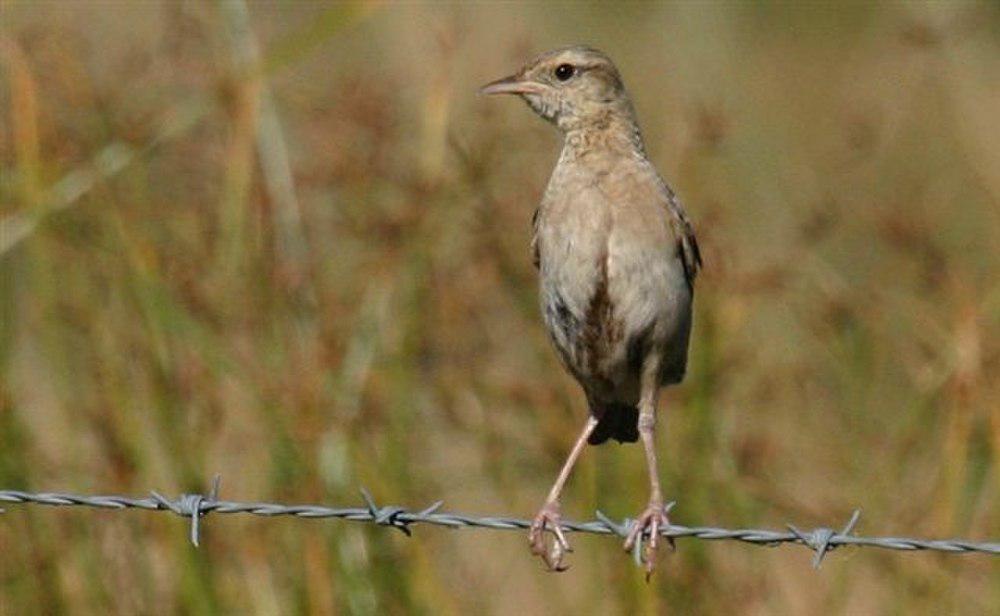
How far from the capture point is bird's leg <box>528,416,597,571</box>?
8125mm

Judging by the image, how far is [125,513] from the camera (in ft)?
29.1

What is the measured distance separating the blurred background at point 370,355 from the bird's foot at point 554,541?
12.3 inches

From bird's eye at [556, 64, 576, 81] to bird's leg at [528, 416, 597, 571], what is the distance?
1.27 metres

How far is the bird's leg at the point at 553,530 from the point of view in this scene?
8.12 m

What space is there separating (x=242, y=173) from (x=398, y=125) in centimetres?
65

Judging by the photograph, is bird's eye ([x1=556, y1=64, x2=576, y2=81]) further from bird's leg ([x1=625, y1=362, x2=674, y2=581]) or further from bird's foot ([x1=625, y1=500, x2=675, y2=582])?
bird's foot ([x1=625, y1=500, x2=675, y2=582])

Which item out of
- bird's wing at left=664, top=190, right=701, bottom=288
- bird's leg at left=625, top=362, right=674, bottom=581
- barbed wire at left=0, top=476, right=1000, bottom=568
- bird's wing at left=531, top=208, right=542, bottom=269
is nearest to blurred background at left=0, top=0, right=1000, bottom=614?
bird's leg at left=625, top=362, right=674, bottom=581

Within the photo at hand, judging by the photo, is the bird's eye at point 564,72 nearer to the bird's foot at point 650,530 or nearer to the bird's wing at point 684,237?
the bird's wing at point 684,237

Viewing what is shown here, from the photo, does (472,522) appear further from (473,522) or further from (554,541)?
(554,541)

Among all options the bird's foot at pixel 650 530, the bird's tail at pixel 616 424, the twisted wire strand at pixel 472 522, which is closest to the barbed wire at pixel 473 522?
the twisted wire strand at pixel 472 522

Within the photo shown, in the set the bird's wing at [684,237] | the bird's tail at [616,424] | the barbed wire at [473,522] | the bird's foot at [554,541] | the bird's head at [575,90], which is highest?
the bird's head at [575,90]

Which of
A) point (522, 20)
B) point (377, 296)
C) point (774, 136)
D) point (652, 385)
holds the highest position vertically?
point (522, 20)

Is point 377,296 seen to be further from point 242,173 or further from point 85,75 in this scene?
point 85,75

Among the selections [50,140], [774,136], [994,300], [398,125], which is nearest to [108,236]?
[50,140]
